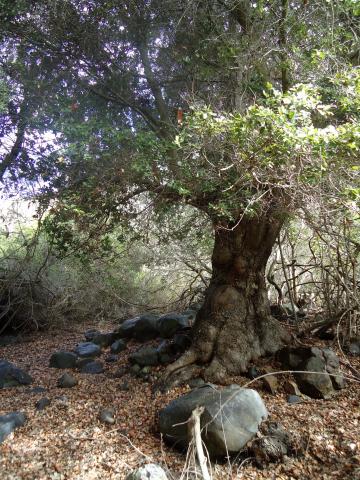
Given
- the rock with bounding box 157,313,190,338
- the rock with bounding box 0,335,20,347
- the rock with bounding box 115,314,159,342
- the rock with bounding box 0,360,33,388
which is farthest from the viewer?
the rock with bounding box 0,335,20,347

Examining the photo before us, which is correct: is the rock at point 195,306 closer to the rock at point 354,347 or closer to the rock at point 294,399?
the rock at point 354,347

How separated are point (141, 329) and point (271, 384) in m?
3.18

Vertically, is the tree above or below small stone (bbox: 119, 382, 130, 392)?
above

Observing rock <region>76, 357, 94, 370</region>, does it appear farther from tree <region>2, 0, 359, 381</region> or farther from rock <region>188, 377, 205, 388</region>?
rock <region>188, 377, 205, 388</region>

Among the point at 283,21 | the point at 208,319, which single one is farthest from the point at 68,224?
the point at 283,21

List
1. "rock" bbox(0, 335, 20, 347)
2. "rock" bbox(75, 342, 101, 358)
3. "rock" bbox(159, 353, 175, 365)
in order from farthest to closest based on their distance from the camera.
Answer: "rock" bbox(0, 335, 20, 347)
"rock" bbox(75, 342, 101, 358)
"rock" bbox(159, 353, 175, 365)

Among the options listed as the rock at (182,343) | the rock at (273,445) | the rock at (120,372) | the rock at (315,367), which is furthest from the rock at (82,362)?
the rock at (273,445)

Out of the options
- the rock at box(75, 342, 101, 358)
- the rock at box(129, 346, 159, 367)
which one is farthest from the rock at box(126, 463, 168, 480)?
the rock at box(75, 342, 101, 358)

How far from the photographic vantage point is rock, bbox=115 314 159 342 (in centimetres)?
708

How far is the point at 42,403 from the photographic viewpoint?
15.5 feet

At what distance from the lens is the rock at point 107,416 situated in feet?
13.9

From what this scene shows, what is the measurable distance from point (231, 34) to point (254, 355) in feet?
14.7

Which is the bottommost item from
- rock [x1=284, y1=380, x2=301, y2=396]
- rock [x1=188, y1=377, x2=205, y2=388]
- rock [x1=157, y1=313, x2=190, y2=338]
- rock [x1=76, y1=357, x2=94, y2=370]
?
rock [x1=76, y1=357, x2=94, y2=370]

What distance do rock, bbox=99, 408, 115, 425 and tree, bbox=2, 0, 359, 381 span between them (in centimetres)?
112
